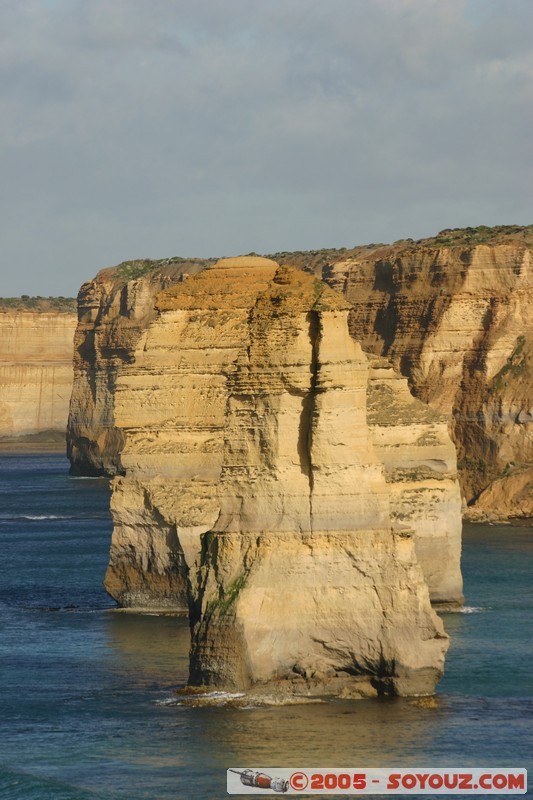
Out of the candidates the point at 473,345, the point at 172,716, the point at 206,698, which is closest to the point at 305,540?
the point at 206,698

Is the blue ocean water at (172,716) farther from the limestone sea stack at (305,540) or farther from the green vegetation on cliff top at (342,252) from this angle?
the green vegetation on cliff top at (342,252)

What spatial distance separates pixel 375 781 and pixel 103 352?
10789cm

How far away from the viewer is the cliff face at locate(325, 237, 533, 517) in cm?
8081

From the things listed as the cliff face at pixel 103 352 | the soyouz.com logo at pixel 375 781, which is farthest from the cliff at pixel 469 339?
the soyouz.com logo at pixel 375 781

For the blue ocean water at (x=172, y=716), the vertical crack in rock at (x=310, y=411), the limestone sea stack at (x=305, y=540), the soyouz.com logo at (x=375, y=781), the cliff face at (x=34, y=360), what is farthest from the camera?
the cliff face at (x=34, y=360)

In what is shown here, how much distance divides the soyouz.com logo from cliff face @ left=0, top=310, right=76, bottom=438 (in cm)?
15278

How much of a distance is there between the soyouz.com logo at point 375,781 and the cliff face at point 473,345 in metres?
52.7

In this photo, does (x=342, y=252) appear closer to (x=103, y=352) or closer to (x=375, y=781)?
(x=103, y=352)

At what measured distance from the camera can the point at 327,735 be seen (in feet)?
90.0

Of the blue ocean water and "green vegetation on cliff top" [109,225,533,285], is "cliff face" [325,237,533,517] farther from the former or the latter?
the blue ocean water

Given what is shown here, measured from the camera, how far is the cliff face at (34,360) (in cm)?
17725

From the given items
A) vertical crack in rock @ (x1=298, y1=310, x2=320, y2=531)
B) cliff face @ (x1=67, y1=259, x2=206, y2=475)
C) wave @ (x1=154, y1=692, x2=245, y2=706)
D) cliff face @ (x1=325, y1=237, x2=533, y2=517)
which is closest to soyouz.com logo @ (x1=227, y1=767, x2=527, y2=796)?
wave @ (x1=154, y1=692, x2=245, y2=706)

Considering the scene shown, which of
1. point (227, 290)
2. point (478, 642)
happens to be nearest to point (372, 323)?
point (227, 290)

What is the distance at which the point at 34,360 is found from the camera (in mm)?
177875
